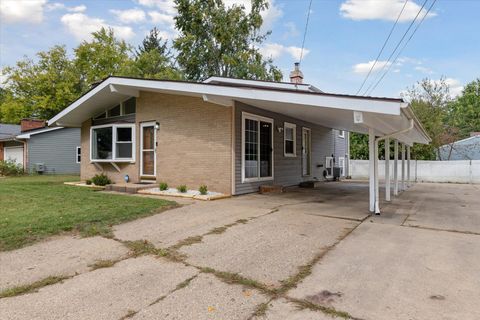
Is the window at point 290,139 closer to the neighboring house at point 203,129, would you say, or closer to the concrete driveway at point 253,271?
the neighboring house at point 203,129

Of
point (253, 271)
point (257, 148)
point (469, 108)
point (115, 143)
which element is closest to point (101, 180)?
point (115, 143)

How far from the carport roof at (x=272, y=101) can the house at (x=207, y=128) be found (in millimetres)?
22

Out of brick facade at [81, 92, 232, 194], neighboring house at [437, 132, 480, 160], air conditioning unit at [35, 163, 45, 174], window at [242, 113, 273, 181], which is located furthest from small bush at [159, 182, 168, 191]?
neighboring house at [437, 132, 480, 160]

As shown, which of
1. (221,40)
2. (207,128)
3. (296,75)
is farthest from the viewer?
(221,40)

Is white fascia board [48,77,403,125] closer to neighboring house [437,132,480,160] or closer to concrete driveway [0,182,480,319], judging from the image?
concrete driveway [0,182,480,319]

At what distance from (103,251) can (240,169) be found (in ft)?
17.3

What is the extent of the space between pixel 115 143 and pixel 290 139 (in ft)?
21.1

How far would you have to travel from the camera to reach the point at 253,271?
3422mm

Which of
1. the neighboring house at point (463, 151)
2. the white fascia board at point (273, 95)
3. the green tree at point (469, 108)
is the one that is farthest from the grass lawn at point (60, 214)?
the green tree at point (469, 108)

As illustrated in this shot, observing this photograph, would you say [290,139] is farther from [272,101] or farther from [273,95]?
[273,95]

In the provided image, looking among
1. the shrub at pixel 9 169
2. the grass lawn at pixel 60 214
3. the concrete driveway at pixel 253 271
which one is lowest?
the concrete driveway at pixel 253 271

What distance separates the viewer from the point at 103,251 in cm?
→ 409

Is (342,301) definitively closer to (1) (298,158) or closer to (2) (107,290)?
(2) (107,290)

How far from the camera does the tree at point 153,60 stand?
29.7 meters
